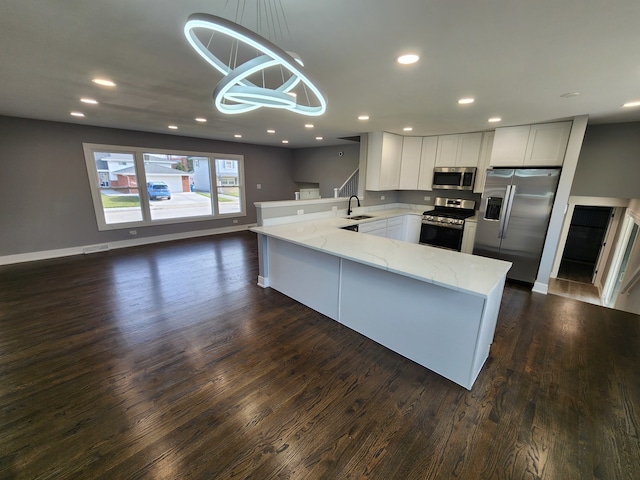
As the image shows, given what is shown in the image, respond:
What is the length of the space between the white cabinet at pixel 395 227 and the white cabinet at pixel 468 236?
44.7 inches

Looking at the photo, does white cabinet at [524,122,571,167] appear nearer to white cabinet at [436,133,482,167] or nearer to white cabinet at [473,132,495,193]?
white cabinet at [473,132,495,193]

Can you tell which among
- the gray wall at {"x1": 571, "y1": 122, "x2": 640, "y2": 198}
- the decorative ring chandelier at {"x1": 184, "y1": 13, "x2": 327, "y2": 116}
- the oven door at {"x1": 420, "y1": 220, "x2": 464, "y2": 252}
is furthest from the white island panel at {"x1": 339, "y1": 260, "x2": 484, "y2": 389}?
the gray wall at {"x1": 571, "y1": 122, "x2": 640, "y2": 198}

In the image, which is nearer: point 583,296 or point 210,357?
point 210,357

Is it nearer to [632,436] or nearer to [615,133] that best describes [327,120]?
[615,133]

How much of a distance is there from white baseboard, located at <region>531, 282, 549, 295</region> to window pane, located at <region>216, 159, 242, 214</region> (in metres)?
6.81

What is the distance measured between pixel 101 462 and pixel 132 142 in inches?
231

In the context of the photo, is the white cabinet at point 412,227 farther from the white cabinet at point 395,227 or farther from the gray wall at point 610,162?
the gray wall at point 610,162

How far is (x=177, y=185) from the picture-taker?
6164 millimetres

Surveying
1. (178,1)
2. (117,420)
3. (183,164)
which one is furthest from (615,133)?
(183,164)

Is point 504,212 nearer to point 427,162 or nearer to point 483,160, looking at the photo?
point 483,160

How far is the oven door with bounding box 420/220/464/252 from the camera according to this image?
15.2 feet

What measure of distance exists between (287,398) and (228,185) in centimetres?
626

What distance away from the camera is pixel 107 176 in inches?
205

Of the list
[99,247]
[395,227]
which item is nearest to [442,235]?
[395,227]
